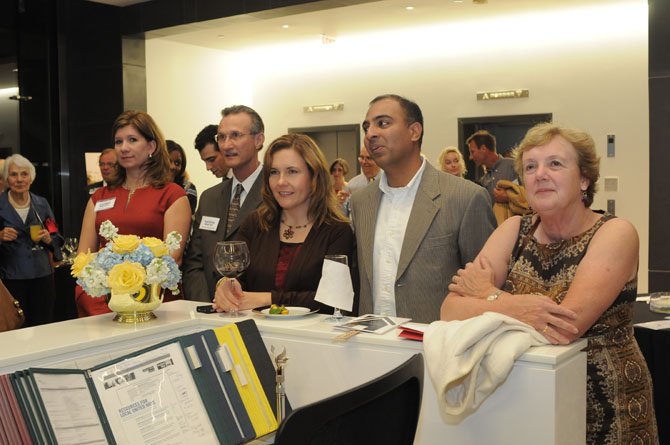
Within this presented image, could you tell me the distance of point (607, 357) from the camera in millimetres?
2088

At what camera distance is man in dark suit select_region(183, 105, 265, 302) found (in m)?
3.50

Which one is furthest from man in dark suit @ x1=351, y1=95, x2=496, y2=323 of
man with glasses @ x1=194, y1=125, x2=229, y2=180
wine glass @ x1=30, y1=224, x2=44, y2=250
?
wine glass @ x1=30, y1=224, x2=44, y2=250

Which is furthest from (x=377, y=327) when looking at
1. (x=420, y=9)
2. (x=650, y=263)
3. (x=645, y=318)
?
(x=420, y=9)

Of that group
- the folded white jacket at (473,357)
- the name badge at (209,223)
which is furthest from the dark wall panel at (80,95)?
the folded white jacket at (473,357)

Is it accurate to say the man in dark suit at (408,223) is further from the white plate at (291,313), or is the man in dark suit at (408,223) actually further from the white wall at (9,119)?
the white wall at (9,119)

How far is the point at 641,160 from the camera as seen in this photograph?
9.04 m

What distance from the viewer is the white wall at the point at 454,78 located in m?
9.16

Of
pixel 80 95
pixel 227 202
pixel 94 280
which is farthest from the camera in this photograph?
pixel 80 95

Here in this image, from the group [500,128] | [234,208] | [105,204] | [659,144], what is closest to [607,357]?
[234,208]

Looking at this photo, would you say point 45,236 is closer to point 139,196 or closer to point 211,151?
point 211,151

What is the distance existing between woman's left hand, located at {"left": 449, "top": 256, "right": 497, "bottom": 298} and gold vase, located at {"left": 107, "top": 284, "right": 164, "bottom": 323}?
0.95m

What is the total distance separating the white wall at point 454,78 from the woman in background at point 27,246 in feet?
14.1

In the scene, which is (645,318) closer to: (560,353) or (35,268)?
(560,353)

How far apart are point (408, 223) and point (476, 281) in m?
0.67
